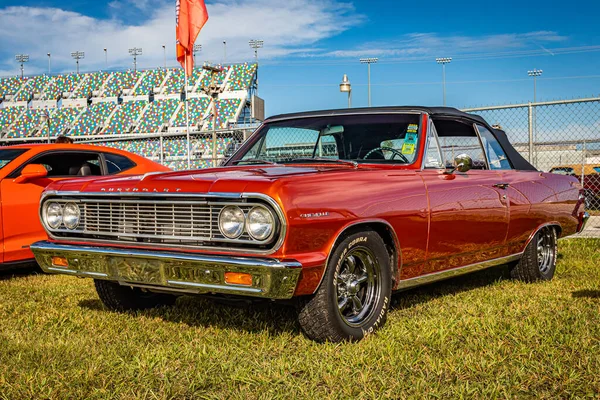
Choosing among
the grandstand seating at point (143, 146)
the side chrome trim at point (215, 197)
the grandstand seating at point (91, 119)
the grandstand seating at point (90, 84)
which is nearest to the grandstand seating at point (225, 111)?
the grandstand seating at point (91, 119)

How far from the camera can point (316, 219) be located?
357 cm

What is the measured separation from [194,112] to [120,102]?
7.64 m

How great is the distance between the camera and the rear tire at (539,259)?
6.02m

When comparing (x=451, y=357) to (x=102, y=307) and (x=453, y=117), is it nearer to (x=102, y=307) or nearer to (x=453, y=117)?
(x=453, y=117)

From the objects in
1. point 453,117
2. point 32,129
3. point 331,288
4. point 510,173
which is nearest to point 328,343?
point 331,288

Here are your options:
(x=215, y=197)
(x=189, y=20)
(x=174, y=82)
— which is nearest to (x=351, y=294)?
(x=215, y=197)

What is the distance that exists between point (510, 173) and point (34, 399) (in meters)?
4.27

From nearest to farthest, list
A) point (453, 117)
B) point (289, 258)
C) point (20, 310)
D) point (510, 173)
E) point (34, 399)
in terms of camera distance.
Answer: point (34, 399), point (289, 258), point (20, 310), point (453, 117), point (510, 173)

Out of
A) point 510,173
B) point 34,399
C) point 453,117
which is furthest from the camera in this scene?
point 510,173

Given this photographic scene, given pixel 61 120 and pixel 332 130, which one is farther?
pixel 61 120

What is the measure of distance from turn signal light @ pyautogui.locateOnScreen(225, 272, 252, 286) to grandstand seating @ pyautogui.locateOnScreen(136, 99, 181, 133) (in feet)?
134

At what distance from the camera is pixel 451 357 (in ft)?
11.6

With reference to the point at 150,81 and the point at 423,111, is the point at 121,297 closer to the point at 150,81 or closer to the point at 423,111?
the point at 423,111

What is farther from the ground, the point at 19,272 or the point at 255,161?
the point at 255,161
